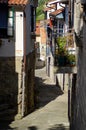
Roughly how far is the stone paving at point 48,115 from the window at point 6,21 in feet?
15.2

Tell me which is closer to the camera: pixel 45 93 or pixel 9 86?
pixel 9 86

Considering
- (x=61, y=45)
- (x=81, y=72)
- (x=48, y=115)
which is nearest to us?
(x=81, y=72)

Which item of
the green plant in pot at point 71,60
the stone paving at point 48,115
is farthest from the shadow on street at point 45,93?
the green plant in pot at point 71,60

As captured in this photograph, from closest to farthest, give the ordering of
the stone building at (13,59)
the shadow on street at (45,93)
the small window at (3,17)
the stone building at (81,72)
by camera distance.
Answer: the stone building at (81,72)
the small window at (3,17)
the stone building at (13,59)
the shadow on street at (45,93)

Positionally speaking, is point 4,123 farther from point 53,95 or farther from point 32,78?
point 53,95

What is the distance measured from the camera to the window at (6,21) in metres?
21.6

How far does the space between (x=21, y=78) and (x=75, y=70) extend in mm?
7333

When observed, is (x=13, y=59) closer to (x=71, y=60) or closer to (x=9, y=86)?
(x=9, y=86)

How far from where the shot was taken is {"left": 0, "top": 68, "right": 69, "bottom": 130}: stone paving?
68.2 feet

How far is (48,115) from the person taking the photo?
23172mm

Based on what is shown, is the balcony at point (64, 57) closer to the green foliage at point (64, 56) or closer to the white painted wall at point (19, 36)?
the green foliage at point (64, 56)

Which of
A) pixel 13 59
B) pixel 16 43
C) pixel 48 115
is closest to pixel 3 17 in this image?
pixel 16 43

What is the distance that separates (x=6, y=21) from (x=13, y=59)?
2044mm

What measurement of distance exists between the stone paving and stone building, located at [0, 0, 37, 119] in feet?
2.99
